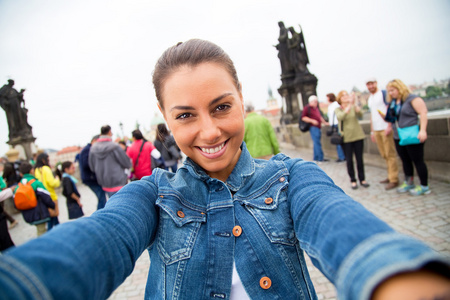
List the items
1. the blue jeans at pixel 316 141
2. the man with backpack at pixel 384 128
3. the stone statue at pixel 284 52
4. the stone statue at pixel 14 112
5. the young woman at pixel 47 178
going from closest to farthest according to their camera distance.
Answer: the man with backpack at pixel 384 128
the young woman at pixel 47 178
the blue jeans at pixel 316 141
the stone statue at pixel 14 112
the stone statue at pixel 284 52

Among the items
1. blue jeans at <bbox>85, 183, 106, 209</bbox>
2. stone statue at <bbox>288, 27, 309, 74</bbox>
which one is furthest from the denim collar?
stone statue at <bbox>288, 27, 309, 74</bbox>

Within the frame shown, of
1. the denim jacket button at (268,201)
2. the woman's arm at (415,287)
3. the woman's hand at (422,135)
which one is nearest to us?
the woman's arm at (415,287)

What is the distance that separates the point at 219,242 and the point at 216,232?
0.14 feet

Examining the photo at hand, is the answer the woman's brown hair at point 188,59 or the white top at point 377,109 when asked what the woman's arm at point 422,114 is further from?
the woman's brown hair at point 188,59

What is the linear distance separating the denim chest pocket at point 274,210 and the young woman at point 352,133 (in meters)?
5.37

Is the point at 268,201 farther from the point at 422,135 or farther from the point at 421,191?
the point at 421,191

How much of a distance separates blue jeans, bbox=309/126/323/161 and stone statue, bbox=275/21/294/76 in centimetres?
737

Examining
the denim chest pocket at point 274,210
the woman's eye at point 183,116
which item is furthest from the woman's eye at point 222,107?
the denim chest pocket at point 274,210

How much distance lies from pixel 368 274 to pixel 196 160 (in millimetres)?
890

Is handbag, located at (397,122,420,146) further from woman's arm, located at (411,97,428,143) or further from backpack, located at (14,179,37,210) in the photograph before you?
backpack, located at (14,179,37,210)

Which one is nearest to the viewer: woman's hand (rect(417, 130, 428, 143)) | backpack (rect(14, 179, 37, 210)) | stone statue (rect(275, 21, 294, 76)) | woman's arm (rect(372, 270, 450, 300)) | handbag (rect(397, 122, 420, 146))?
woman's arm (rect(372, 270, 450, 300))

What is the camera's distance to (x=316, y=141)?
939 centimetres

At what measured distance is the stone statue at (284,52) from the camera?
15.6 m

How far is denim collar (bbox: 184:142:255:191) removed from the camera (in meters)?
1.27
